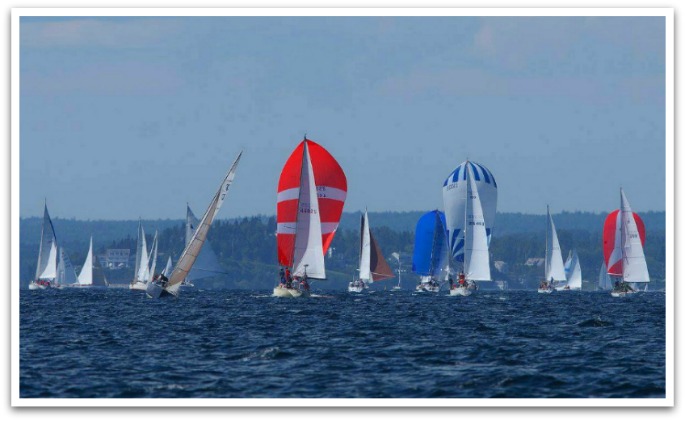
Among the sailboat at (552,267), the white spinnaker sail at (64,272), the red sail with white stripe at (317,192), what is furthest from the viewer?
the white spinnaker sail at (64,272)

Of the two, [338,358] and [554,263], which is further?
[554,263]

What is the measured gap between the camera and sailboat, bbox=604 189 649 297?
8462 centimetres

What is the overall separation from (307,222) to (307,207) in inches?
31.6

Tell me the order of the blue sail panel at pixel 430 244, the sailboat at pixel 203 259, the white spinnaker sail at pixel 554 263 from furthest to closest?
1. the white spinnaker sail at pixel 554 263
2. the sailboat at pixel 203 259
3. the blue sail panel at pixel 430 244

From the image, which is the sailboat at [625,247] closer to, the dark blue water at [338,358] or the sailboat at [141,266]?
the dark blue water at [338,358]

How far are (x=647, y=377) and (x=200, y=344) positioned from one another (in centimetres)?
1335

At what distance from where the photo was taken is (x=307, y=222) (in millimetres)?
63156

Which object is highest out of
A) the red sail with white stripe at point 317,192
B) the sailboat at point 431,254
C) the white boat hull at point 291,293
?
the red sail with white stripe at point 317,192

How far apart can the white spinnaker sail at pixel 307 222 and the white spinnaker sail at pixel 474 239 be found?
2280 centimetres

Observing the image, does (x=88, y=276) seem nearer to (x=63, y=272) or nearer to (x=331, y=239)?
(x=63, y=272)

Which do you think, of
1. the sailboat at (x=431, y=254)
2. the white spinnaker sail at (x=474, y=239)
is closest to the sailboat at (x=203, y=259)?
the sailboat at (x=431, y=254)

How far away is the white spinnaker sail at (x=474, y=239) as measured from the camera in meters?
84.5

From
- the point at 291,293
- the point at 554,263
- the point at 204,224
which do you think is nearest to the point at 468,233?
the point at 291,293
